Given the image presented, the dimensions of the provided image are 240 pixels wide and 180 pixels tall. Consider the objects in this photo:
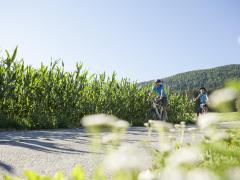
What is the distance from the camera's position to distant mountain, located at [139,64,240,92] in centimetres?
13312

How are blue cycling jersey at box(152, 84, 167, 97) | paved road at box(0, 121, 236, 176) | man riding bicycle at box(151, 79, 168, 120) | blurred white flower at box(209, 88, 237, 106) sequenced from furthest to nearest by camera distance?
blue cycling jersey at box(152, 84, 167, 97) < man riding bicycle at box(151, 79, 168, 120) < paved road at box(0, 121, 236, 176) < blurred white flower at box(209, 88, 237, 106)

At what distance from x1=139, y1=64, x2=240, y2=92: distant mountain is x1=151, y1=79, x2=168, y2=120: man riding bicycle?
114m

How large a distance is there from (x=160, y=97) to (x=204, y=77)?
125 metres

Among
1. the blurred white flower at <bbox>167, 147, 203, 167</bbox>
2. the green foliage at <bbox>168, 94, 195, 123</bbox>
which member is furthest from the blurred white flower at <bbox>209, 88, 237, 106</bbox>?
the green foliage at <bbox>168, 94, 195, 123</bbox>

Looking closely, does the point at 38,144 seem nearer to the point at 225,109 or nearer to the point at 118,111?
the point at 225,109

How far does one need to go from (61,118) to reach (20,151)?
7510 mm

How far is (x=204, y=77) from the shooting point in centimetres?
14038

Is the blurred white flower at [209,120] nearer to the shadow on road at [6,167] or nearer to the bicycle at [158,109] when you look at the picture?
the shadow on road at [6,167]

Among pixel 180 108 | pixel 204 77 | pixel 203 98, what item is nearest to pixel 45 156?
pixel 203 98

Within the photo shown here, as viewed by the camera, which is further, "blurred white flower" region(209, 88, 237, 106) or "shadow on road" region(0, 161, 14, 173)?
"shadow on road" region(0, 161, 14, 173)

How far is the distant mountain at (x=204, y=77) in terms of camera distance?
13312 centimetres

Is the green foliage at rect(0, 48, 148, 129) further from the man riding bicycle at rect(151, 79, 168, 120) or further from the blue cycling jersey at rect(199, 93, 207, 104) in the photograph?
the blue cycling jersey at rect(199, 93, 207, 104)

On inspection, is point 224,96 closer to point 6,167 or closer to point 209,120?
Result: point 209,120

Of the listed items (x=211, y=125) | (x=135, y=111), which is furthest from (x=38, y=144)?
(x=135, y=111)
